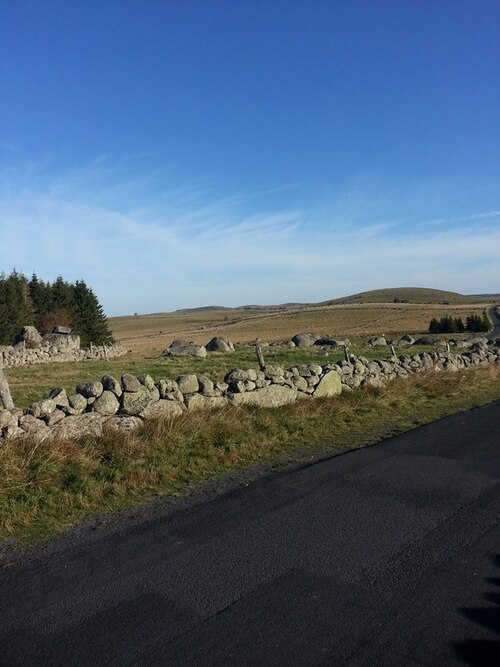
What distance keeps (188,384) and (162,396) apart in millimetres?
664

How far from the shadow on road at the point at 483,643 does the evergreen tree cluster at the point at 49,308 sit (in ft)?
134

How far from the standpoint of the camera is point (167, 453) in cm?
774

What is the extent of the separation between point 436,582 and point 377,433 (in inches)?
218

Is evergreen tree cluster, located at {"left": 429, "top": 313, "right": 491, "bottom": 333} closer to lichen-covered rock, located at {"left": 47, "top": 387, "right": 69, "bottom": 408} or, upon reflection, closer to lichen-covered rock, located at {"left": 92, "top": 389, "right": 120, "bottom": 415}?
lichen-covered rock, located at {"left": 92, "top": 389, "right": 120, "bottom": 415}

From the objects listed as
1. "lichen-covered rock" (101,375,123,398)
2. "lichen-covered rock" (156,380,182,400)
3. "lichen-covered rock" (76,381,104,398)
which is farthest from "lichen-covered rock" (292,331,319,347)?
"lichen-covered rock" (76,381,104,398)

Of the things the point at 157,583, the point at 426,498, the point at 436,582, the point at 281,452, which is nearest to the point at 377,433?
the point at 281,452

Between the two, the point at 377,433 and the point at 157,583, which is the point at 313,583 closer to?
the point at 157,583

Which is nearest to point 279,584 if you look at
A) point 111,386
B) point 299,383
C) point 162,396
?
point 111,386

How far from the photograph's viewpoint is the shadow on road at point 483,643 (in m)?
3.24

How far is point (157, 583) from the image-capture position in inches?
172

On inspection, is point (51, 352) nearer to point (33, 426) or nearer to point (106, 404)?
point (106, 404)

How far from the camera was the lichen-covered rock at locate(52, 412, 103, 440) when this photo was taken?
25.3 ft

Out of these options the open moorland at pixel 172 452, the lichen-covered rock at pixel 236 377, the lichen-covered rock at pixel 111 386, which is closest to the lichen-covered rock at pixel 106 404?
the lichen-covered rock at pixel 111 386

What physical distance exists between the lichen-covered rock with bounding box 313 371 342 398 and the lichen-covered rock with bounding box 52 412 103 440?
17.8ft
